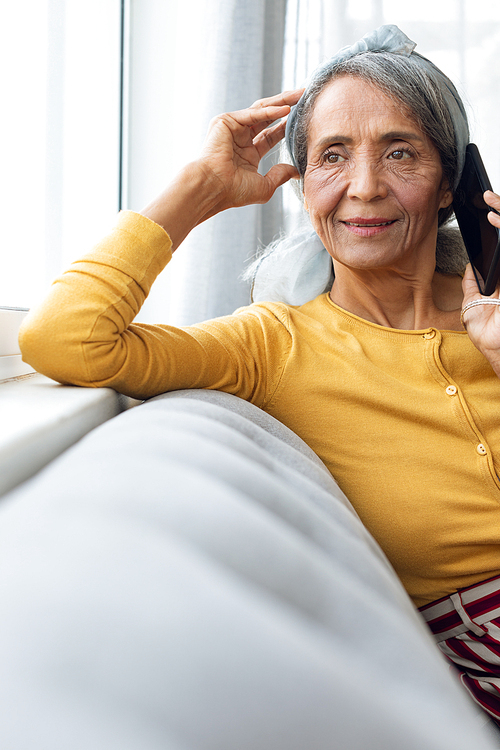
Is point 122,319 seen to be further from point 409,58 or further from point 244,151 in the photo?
point 409,58

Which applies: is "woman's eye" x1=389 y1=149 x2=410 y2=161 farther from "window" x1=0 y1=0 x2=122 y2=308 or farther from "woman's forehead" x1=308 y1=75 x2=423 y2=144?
"window" x1=0 y1=0 x2=122 y2=308

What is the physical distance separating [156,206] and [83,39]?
37.4 inches

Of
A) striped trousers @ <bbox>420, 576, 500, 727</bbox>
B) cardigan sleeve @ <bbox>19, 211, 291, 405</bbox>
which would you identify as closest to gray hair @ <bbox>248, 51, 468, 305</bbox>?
cardigan sleeve @ <bbox>19, 211, 291, 405</bbox>

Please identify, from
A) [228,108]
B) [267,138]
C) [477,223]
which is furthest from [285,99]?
[228,108]

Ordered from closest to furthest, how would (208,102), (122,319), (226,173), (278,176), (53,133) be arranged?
(122,319), (226,173), (278,176), (53,133), (208,102)

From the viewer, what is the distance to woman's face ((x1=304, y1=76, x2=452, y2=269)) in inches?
40.9

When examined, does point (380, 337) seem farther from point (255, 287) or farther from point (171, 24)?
point (171, 24)

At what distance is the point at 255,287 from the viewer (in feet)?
4.60

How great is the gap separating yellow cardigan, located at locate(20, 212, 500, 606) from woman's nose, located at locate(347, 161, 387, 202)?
0.25 m

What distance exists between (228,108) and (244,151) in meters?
0.70

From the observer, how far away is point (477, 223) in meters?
1.15

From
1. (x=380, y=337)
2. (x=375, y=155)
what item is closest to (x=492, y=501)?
(x=380, y=337)

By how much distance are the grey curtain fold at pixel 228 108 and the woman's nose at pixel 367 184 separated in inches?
33.3

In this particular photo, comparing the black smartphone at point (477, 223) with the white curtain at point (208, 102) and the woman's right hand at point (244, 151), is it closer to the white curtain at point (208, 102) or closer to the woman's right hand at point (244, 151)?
the woman's right hand at point (244, 151)
